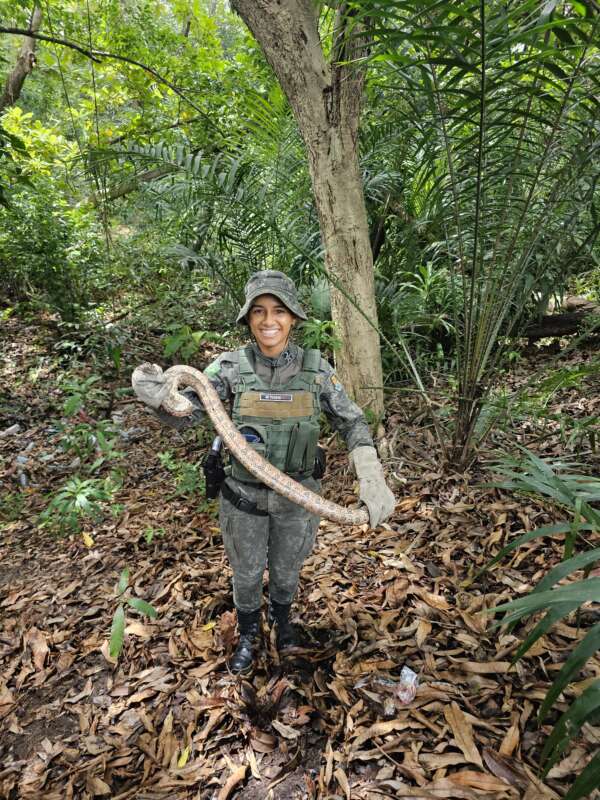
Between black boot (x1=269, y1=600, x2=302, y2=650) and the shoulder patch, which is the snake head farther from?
black boot (x1=269, y1=600, x2=302, y2=650)

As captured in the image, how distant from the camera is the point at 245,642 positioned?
2221mm

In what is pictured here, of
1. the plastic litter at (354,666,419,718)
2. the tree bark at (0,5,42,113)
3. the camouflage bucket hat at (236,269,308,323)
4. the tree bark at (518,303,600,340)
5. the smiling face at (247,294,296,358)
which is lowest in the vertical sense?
the plastic litter at (354,666,419,718)

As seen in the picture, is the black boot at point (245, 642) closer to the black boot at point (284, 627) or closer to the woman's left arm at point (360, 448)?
the black boot at point (284, 627)

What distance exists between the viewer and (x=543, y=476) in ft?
5.84

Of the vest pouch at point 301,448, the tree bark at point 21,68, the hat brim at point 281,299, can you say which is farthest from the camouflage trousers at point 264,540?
the tree bark at point 21,68

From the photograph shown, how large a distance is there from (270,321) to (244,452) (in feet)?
1.84

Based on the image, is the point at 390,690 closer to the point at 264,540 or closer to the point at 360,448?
the point at 264,540

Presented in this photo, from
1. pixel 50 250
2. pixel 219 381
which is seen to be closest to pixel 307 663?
pixel 219 381

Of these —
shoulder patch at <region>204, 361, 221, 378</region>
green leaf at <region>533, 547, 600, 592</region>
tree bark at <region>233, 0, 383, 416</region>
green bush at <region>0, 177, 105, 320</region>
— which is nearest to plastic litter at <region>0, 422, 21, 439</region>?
green bush at <region>0, 177, 105, 320</region>

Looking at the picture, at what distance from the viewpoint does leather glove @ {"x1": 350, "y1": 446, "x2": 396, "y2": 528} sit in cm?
188

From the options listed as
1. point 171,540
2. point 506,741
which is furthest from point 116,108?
point 506,741

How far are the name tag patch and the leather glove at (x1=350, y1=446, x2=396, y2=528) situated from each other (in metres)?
0.43

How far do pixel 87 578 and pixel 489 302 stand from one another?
3223 millimetres

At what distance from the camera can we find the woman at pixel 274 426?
72.2 inches
